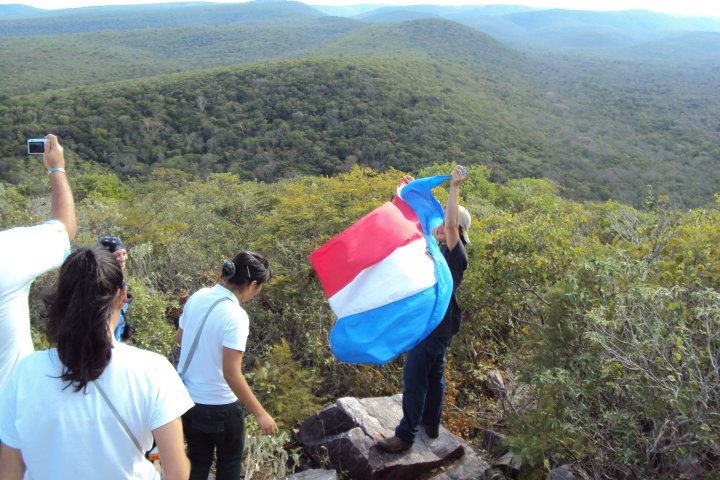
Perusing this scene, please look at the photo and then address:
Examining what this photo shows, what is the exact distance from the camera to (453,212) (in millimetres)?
3184

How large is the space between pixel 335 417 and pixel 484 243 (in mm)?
2426

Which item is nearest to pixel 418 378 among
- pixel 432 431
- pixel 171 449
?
pixel 432 431

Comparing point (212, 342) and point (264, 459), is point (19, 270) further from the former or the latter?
point (264, 459)

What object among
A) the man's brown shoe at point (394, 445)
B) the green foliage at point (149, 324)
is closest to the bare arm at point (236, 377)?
the man's brown shoe at point (394, 445)

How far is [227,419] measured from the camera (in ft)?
8.63

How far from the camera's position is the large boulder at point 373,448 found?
132 inches

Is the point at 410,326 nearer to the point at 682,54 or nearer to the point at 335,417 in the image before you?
the point at 335,417

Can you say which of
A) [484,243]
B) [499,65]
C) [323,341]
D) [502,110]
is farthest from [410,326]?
[499,65]

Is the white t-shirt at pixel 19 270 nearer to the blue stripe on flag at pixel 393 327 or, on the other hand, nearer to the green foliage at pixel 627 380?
the blue stripe on flag at pixel 393 327

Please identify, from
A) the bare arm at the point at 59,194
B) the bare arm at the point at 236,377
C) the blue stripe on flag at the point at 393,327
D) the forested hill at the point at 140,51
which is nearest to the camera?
the bare arm at the point at 59,194

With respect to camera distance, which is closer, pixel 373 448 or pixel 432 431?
pixel 373 448

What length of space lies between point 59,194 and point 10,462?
38.9 inches

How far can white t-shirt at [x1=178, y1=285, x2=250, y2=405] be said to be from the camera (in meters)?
2.55

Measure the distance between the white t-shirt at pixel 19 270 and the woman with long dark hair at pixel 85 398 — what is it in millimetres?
283
